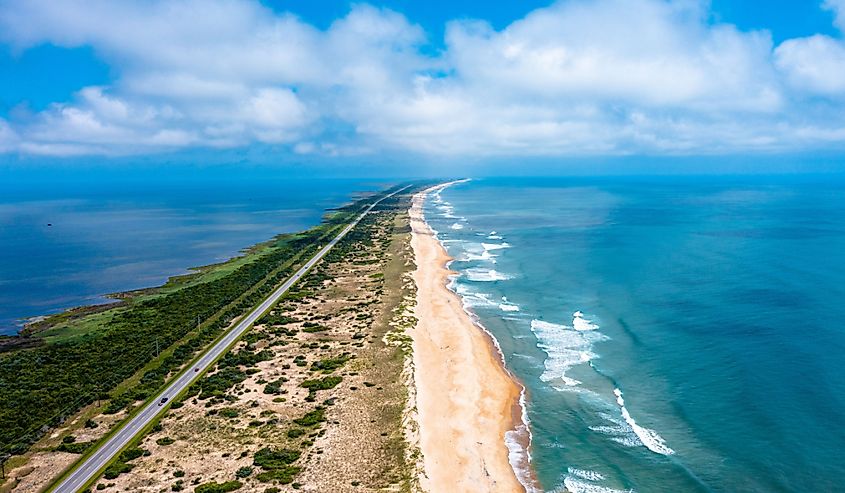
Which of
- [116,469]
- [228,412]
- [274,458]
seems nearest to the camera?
[116,469]

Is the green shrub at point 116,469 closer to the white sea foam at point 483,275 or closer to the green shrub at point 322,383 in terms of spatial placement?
the green shrub at point 322,383

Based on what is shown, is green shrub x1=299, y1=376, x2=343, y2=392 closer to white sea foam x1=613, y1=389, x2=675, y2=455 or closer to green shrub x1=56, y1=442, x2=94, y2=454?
green shrub x1=56, y1=442, x2=94, y2=454

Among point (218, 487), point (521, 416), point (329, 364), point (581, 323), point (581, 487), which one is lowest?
point (581, 487)

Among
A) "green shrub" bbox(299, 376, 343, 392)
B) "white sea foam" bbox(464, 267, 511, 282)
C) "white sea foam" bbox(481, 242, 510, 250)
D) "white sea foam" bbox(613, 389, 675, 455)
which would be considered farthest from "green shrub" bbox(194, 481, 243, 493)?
"white sea foam" bbox(481, 242, 510, 250)

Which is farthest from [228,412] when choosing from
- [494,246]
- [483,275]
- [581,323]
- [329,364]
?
[494,246]

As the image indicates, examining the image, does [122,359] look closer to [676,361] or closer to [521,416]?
[521,416]

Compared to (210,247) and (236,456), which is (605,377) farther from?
(210,247)

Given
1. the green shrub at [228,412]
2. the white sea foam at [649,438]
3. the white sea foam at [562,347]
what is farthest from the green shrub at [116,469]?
the white sea foam at [649,438]
